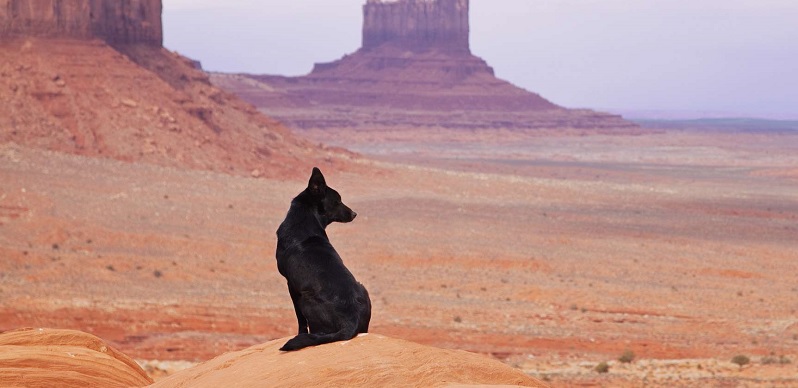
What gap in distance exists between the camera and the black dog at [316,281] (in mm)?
8930

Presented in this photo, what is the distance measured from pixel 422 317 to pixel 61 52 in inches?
1403

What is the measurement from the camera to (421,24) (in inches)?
6831

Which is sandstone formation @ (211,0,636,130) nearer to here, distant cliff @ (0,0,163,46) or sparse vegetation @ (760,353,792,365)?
distant cliff @ (0,0,163,46)

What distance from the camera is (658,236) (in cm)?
4850

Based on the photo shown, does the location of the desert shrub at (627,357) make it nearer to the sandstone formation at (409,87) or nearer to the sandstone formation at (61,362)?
the sandstone formation at (61,362)

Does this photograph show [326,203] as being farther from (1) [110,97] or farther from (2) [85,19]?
(2) [85,19]

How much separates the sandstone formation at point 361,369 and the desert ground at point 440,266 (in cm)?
1250

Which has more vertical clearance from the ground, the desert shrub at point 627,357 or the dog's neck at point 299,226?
the dog's neck at point 299,226

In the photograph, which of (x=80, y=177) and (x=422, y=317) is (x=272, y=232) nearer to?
(x=80, y=177)

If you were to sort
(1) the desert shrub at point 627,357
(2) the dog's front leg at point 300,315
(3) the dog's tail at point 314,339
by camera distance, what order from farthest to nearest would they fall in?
(1) the desert shrub at point 627,357 → (2) the dog's front leg at point 300,315 → (3) the dog's tail at point 314,339

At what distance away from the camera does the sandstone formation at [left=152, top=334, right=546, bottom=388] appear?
805 centimetres

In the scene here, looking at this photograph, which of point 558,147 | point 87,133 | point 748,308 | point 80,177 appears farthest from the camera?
point 558,147

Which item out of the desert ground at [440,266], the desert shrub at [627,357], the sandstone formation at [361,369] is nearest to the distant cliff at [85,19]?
the desert ground at [440,266]

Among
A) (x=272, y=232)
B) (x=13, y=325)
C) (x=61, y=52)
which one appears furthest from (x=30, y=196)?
(x=13, y=325)
